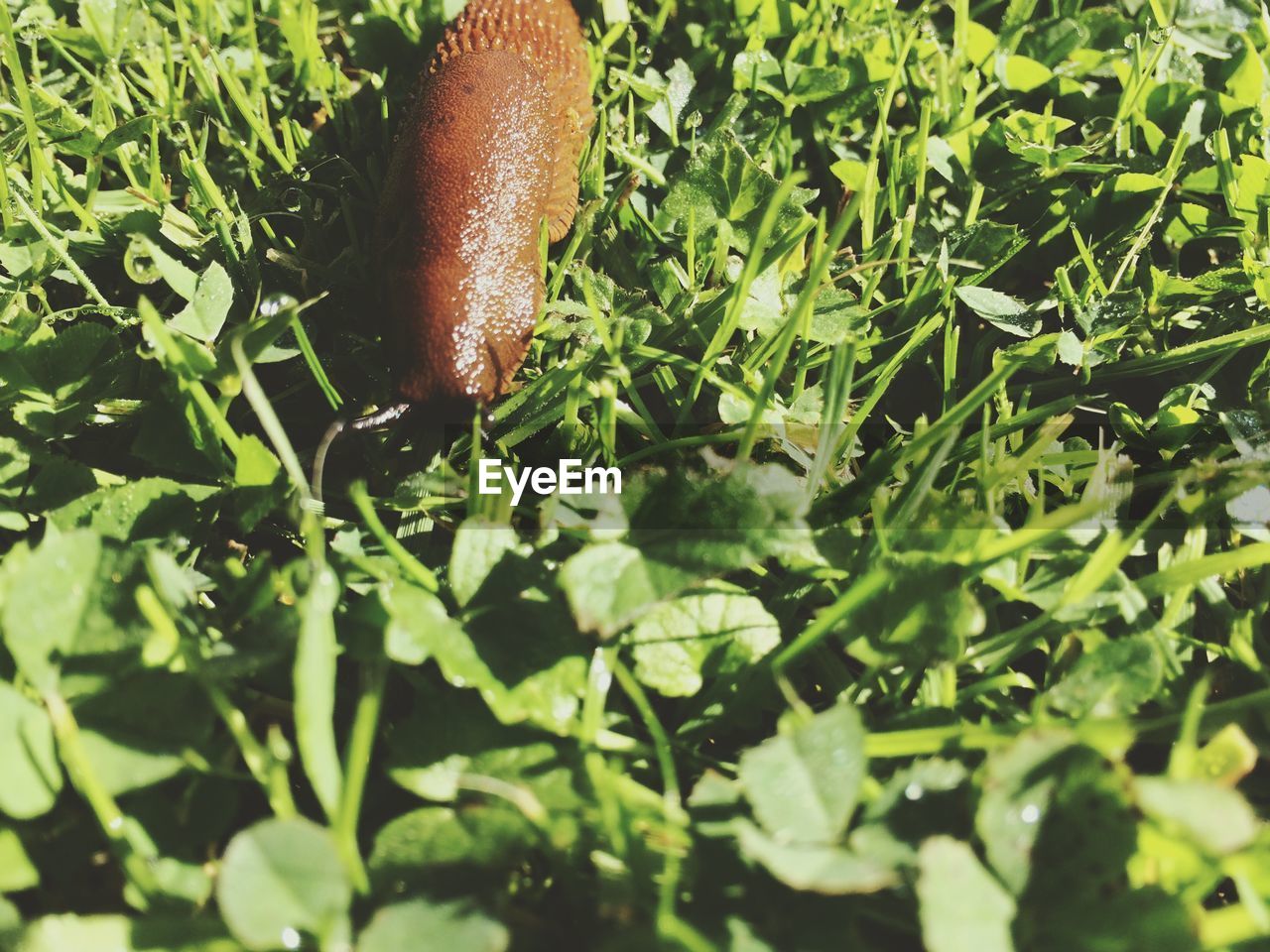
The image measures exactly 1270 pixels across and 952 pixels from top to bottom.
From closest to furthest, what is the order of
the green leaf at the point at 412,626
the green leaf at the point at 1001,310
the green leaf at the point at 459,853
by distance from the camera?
1. the green leaf at the point at 459,853
2. the green leaf at the point at 412,626
3. the green leaf at the point at 1001,310

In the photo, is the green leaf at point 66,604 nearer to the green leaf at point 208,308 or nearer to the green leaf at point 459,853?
the green leaf at point 459,853

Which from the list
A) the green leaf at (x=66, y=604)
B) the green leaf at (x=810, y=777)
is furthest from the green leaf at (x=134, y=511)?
the green leaf at (x=810, y=777)

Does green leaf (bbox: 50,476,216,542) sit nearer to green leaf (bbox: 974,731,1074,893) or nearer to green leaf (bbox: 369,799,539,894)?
green leaf (bbox: 369,799,539,894)

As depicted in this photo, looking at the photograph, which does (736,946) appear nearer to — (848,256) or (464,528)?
(464,528)

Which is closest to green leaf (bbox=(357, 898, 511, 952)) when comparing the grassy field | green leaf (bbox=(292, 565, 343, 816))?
the grassy field

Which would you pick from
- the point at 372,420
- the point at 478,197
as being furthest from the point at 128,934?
the point at 478,197

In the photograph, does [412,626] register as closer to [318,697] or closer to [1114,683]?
[318,697]

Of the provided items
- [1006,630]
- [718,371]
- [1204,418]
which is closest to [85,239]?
[718,371]
